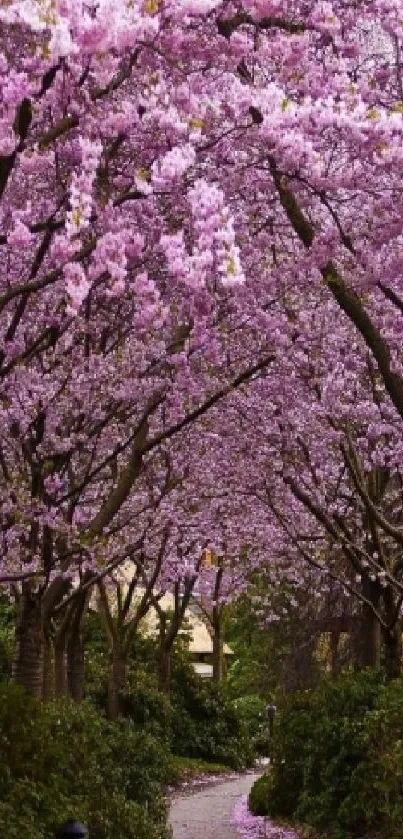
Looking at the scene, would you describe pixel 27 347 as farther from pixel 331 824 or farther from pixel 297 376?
pixel 331 824

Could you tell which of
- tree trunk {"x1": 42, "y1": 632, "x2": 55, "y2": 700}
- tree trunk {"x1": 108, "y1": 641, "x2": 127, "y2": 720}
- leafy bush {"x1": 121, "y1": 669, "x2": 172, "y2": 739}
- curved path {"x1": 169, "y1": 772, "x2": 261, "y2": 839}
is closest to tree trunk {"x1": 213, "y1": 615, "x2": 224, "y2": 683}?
curved path {"x1": 169, "y1": 772, "x2": 261, "y2": 839}

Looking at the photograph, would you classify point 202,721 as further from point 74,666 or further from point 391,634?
point 391,634

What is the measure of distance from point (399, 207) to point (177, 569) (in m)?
14.4

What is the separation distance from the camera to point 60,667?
49.4ft

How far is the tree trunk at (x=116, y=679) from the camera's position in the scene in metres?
19.3

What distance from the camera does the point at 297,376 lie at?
11.2 metres

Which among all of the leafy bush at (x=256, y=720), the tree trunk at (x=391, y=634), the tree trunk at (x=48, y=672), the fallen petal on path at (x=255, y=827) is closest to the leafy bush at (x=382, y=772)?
the tree trunk at (x=391, y=634)

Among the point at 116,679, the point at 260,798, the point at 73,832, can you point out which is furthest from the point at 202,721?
the point at 73,832

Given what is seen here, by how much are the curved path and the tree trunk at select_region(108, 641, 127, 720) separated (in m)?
1.78

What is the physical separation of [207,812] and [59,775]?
8764 mm

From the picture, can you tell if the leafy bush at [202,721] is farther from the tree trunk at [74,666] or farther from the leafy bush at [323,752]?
the leafy bush at [323,752]

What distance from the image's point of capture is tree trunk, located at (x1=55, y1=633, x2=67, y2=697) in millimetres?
14523

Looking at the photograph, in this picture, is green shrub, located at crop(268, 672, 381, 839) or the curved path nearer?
green shrub, located at crop(268, 672, 381, 839)

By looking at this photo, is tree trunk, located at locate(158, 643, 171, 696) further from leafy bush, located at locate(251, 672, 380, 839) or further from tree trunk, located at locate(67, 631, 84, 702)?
leafy bush, located at locate(251, 672, 380, 839)
